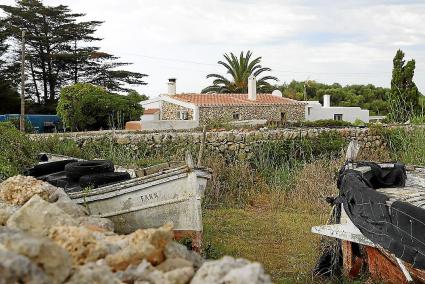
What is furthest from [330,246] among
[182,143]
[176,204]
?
[182,143]

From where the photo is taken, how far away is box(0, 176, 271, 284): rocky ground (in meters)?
2.87

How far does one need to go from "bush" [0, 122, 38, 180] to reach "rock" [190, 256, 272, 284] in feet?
26.2

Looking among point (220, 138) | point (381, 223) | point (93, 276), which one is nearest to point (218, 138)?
point (220, 138)

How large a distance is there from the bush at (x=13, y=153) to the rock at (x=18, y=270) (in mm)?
7997

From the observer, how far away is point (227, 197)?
50.0ft

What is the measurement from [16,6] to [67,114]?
22743 millimetres

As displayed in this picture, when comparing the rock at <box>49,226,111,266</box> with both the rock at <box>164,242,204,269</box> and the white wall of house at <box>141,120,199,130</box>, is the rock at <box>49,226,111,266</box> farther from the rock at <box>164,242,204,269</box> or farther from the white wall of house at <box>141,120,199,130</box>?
the white wall of house at <box>141,120,199,130</box>

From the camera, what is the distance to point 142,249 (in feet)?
11.5

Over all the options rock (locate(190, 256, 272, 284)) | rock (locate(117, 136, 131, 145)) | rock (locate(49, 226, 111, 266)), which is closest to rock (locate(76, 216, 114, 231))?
rock (locate(49, 226, 111, 266))

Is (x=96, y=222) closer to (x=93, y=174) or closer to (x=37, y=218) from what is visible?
(x=37, y=218)

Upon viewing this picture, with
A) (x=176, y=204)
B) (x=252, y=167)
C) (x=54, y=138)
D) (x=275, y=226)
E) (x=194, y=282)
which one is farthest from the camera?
(x=54, y=138)

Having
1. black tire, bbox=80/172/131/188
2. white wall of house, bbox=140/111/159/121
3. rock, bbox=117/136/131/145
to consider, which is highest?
white wall of house, bbox=140/111/159/121

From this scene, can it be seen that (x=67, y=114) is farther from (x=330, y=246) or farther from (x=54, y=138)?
(x=330, y=246)

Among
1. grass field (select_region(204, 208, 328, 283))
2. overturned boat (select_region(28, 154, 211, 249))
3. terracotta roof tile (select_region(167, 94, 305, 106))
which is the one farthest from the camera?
terracotta roof tile (select_region(167, 94, 305, 106))
